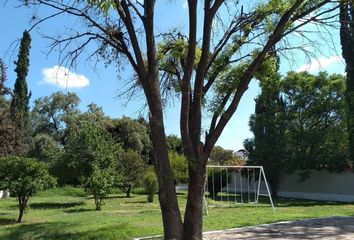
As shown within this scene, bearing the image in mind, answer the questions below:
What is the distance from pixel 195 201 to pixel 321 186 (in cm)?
2466

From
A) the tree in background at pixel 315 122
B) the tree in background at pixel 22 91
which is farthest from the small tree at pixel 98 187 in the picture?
the tree in background at pixel 22 91

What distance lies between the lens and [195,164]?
811 centimetres

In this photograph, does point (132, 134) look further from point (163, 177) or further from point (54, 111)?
point (163, 177)

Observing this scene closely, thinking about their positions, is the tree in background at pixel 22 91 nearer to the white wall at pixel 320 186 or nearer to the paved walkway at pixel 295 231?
the white wall at pixel 320 186

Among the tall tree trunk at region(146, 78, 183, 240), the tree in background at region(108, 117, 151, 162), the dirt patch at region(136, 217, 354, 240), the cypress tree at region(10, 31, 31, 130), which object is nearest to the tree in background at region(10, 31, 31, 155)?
the cypress tree at region(10, 31, 31, 130)

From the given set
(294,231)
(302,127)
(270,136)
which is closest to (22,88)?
(270,136)

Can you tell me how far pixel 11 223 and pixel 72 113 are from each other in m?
41.5

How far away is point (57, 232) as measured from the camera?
12586 millimetres

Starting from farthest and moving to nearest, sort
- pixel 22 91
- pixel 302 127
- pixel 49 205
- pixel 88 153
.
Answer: pixel 22 91
pixel 302 127
pixel 88 153
pixel 49 205

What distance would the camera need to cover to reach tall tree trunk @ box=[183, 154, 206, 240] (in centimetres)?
812

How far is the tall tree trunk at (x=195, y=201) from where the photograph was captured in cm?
812

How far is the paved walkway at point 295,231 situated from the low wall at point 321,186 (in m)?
15.9

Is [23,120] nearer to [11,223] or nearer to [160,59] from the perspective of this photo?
[11,223]

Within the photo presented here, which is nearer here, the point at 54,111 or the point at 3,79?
the point at 3,79
